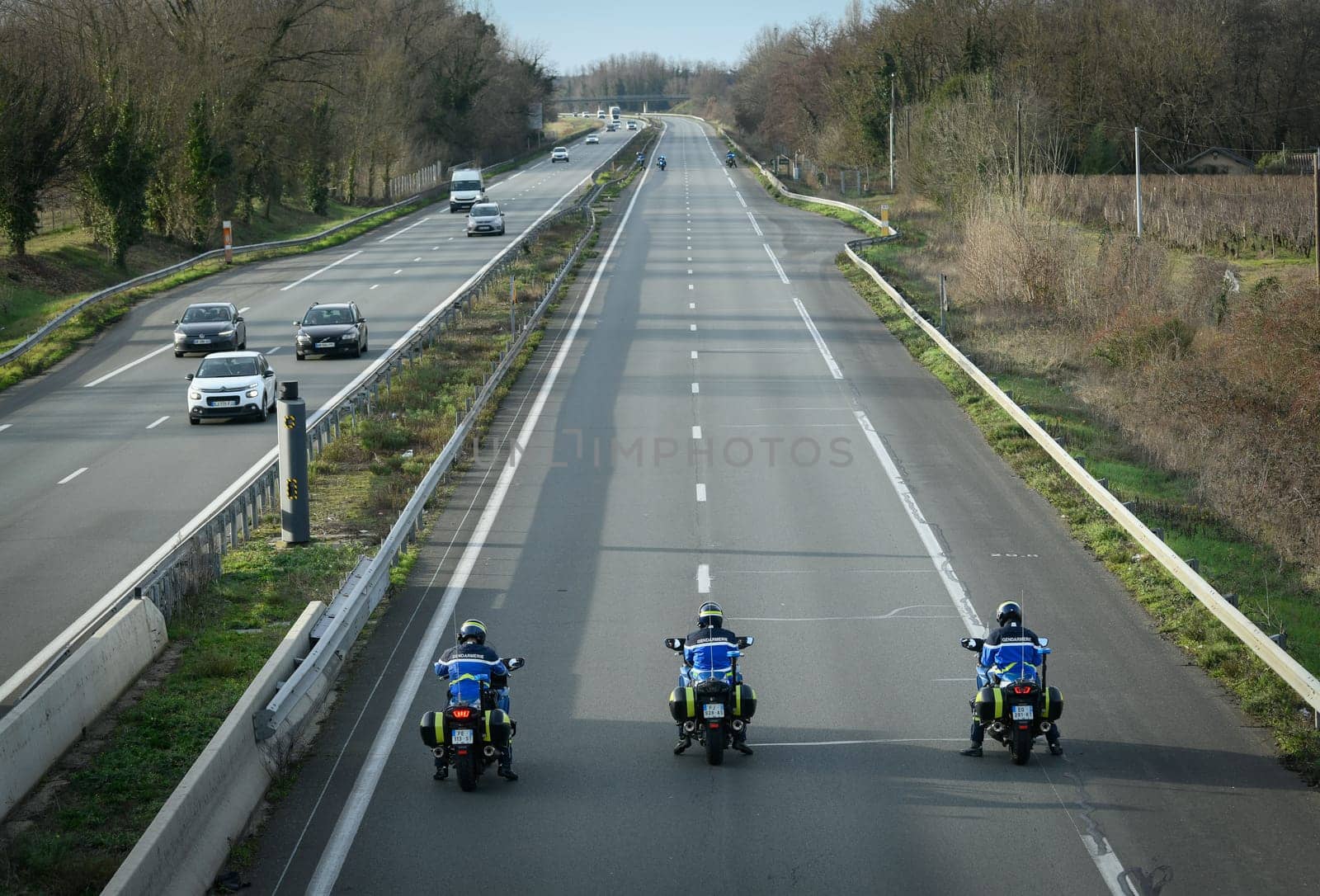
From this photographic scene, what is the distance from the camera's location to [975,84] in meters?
67.4

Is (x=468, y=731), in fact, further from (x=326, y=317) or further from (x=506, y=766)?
(x=326, y=317)

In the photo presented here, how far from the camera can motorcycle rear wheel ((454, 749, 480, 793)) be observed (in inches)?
429

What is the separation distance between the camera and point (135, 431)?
27516mm

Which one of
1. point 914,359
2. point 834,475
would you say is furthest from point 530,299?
point 834,475

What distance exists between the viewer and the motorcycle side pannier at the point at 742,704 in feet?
37.8

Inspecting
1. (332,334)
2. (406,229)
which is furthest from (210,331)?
(406,229)

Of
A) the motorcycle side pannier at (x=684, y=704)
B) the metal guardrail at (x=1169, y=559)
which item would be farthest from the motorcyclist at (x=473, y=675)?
the metal guardrail at (x=1169, y=559)

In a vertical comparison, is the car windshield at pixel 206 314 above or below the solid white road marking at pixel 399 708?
above

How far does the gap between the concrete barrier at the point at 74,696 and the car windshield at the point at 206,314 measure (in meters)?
23.3

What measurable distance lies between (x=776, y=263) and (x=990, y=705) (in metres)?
44.3

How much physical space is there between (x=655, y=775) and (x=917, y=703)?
284 cm

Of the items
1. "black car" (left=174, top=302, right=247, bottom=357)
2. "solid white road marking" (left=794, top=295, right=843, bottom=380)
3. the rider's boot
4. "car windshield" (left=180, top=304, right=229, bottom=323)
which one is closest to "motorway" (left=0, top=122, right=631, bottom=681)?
"black car" (left=174, top=302, right=247, bottom=357)

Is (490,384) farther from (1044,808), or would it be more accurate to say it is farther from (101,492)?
(1044,808)

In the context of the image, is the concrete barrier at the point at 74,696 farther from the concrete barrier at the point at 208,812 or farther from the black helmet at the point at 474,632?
the black helmet at the point at 474,632
